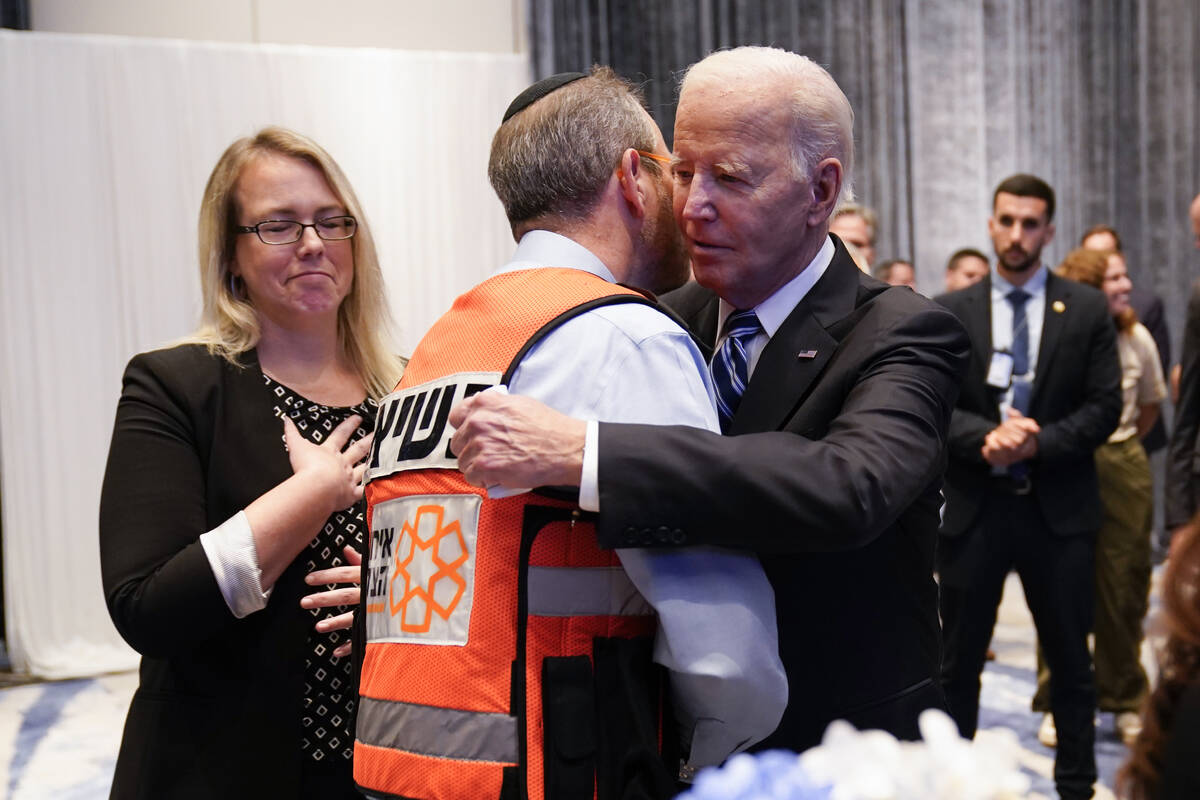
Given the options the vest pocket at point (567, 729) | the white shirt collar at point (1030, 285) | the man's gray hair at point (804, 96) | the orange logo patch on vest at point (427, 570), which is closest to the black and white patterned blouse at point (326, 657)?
the orange logo patch on vest at point (427, 570)

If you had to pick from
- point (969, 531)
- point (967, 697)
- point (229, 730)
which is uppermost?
point (229, 730)

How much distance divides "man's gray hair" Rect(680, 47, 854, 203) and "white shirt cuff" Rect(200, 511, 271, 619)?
3.00 ft

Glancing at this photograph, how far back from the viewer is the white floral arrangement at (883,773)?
0.73 metres

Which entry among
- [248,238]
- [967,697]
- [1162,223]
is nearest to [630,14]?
[1162,223]

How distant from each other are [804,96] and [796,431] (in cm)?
48

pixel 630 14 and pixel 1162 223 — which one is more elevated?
pixel 630 14

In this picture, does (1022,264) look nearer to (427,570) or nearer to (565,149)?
(565,149)

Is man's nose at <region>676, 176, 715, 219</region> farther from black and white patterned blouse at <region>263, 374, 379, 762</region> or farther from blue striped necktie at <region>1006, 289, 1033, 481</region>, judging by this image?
blue striped necktie at <region>1006, 289, 1033, 481</region>

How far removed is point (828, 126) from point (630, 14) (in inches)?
241

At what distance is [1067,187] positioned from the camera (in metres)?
8.28

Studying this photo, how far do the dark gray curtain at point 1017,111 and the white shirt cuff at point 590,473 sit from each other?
22.6 ft

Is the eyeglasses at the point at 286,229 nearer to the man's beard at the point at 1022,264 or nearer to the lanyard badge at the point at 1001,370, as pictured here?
the lanyard badge at the point at 1001,370

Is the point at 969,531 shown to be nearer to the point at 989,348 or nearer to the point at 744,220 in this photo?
the point at 989,348

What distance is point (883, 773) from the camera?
2.46 feet
